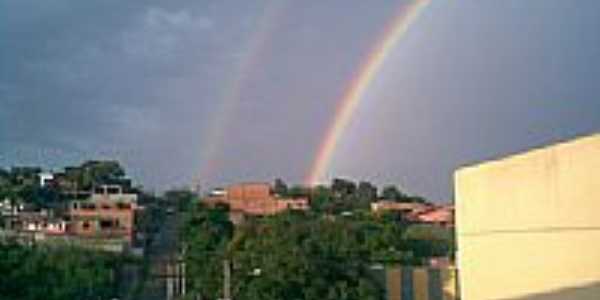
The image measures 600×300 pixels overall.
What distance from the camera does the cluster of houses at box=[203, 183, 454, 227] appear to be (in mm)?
105438

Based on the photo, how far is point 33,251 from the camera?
59.0 m

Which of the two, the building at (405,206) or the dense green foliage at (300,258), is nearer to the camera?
the dense green foliage at (300,258)

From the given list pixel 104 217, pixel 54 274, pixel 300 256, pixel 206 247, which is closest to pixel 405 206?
pixel 104 217

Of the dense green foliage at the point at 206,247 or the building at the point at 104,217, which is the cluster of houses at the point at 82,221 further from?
the dense green foliage at the point at 206,247

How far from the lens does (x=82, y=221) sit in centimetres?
9519

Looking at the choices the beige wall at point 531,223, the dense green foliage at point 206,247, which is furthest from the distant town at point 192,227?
the beige wall at point 531,223

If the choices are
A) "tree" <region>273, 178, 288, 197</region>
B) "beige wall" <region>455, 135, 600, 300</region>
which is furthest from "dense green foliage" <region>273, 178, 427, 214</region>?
"beige wall" <region>455, 135, 600, 300</region>

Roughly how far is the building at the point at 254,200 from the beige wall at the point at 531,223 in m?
91.0

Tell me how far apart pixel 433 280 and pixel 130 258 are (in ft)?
94.7

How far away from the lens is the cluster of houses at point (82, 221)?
8531cm

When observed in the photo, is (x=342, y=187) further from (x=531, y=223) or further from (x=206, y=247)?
(x=531, y=223)

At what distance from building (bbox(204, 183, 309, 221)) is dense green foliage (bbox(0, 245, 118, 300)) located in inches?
1580

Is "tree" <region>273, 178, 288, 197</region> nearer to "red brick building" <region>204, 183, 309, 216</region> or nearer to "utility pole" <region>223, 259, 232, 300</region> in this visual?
"red brick building" <region>204, 183, 309, 216</region>

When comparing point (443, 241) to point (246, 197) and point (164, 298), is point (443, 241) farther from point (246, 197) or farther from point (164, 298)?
point (246, 197)
